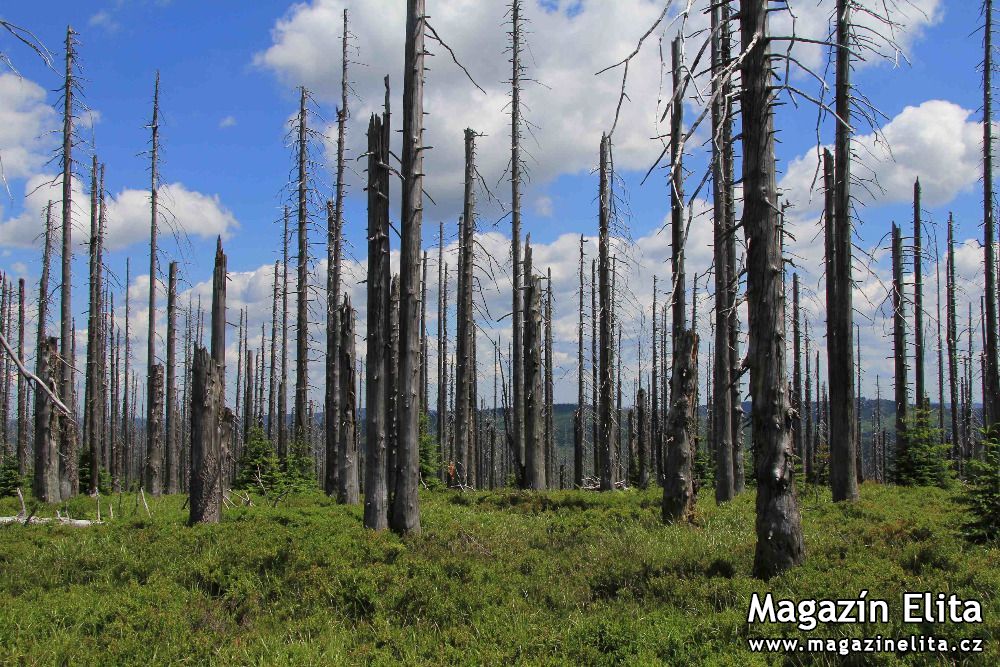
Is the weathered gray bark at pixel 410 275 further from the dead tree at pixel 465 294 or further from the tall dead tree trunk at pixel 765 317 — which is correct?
the dead tree at pixel 465 294

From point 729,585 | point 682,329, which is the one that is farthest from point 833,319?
point 729,585

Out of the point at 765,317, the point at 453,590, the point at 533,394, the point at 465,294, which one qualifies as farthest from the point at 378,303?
the point at 465,294

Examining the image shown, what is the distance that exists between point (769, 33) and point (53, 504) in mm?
18632

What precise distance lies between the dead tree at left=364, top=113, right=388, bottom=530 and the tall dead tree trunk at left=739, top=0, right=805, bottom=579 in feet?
21.3

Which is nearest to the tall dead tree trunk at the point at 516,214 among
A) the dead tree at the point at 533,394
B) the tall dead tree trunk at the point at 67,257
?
the dead tree at the point at 533,394

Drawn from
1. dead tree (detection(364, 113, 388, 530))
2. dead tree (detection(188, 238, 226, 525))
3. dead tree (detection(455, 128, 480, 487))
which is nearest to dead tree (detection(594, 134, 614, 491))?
dead tree (detection(455, 128, 480, 487))

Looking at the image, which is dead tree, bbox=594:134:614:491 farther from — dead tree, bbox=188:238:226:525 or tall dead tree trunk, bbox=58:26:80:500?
tall dead tree trunk, bbox=58:26:80:500

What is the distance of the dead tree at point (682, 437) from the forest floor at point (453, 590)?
0.78 metres

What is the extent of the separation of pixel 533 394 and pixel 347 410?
6.35 meters

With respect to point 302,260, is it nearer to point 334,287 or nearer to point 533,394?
point 334,287

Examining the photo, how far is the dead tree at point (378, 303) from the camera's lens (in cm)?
1155

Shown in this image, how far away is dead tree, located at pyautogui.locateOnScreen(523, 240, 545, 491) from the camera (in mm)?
19172

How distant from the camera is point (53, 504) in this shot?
1661cm

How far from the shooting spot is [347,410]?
14656 millimetres
